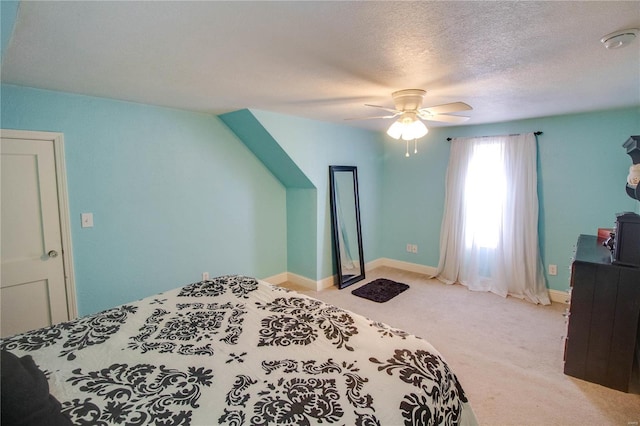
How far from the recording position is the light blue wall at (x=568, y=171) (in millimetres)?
3072

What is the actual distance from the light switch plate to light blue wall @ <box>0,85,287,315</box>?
0.03m

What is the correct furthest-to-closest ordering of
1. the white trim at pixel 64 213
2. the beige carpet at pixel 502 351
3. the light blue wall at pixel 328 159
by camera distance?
the light blue wall at pixel 328 159 < the white trim at pixel 64 213 < the beige carpet at pixel 502 351

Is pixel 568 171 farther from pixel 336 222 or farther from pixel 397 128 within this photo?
pixel 336 222

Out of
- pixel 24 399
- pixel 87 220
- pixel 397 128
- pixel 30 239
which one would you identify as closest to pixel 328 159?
pixel 397 128

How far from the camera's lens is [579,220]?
3320mm

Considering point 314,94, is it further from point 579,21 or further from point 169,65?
point 579,21

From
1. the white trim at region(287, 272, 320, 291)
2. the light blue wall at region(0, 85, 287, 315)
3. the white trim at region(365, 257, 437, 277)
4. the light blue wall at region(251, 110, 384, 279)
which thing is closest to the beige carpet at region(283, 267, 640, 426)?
the white trim at region(287, 272, 320, 291)

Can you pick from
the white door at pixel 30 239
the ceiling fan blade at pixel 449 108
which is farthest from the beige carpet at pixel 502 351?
the white door at pixel 30 239

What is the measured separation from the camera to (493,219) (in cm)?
383

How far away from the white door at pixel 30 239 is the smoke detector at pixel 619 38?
3556mm

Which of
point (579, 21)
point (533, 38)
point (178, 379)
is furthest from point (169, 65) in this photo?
point (579, 21)

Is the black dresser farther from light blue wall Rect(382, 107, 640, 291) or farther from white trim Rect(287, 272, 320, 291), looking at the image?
white trim Rect(287, 272, 320, 291)

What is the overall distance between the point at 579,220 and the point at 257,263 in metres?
3.77

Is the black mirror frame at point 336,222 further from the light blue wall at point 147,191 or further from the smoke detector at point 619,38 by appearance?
the smoke detector at point 619,38
